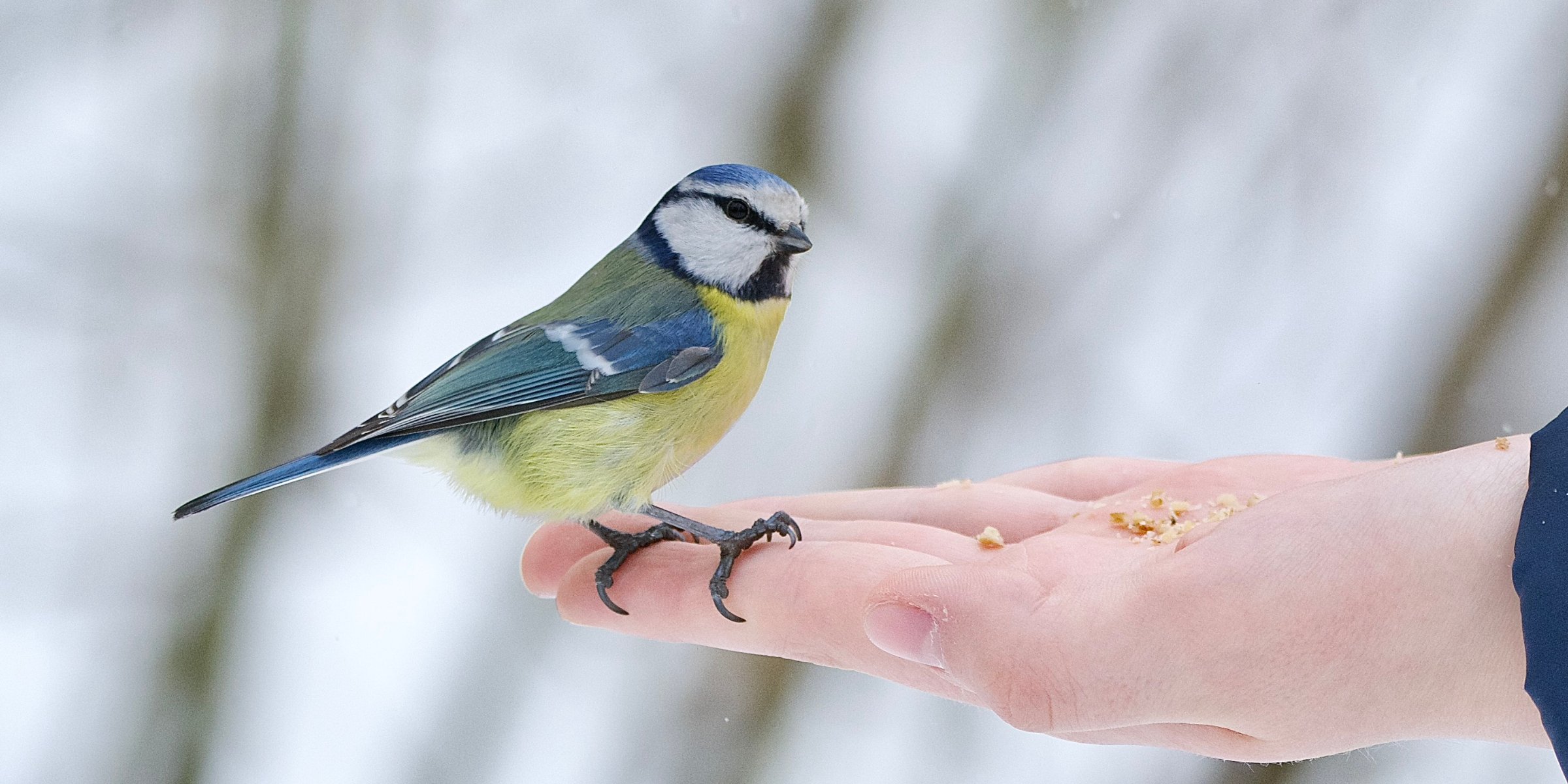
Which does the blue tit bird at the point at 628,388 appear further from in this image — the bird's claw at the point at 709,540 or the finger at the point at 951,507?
the finger at the point at 951,507

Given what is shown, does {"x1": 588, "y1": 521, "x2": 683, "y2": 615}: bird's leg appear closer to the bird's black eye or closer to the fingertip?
the fingertip

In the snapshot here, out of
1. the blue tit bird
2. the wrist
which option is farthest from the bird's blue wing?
the wrist

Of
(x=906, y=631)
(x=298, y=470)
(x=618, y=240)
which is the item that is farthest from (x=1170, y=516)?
(x=618, y=240)

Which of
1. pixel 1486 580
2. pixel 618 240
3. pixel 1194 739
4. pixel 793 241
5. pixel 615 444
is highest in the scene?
pixel 618 240

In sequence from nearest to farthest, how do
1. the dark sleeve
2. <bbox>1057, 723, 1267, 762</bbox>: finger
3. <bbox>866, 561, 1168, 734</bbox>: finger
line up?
the dark sleeve
<bbox>866, 561, 1168, 734</bbox>: finger
<bbox>1057, 723, 1267, 762</bbox>: finger

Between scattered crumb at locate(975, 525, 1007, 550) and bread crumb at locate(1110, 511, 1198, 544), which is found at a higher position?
bread crumb at locate(1110, 511, 1198, 544)

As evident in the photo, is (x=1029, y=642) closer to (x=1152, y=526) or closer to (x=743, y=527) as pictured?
(x=1152, y=526)
